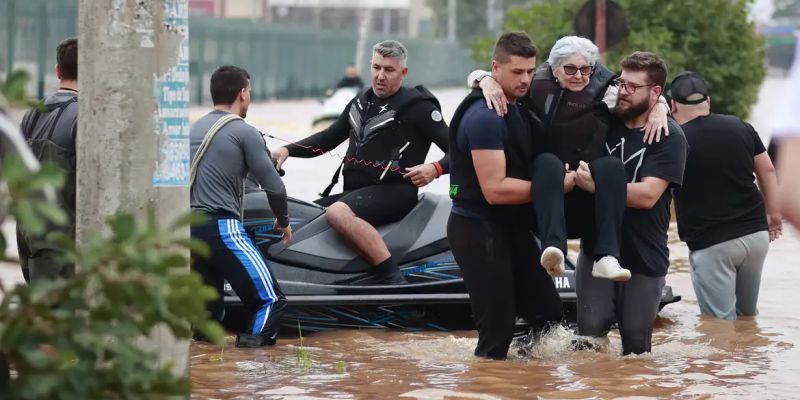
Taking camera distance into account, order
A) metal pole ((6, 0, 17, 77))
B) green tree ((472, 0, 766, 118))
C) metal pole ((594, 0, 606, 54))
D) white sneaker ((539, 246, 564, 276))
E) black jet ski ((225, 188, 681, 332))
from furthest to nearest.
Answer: metal pole ((6, 0, 17, 77)) < green tree ((472, 0, 766, 118)) < metal pole ((594, 0, 606, 54)) < black jet ski ((225, 188, 681, 332)) < white sneaker ((539, 246, 564, 276))

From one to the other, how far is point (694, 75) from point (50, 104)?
3.85 m

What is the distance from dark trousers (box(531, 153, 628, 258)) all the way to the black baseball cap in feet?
6.40

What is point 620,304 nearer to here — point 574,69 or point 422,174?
point 574,69

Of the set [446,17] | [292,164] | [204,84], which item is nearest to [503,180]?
[292,164]

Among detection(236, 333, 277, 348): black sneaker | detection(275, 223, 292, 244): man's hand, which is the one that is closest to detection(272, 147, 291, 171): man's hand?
detection(275, 223, 292, 244): man's hand

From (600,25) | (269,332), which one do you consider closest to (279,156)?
(269,332)

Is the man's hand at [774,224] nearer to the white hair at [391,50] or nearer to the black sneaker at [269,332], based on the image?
the white hair at [391,50]

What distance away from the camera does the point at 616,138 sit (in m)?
7.37

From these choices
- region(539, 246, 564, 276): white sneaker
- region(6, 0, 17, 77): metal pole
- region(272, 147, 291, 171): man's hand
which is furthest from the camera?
region(6, 0, 17, 77): metal pole

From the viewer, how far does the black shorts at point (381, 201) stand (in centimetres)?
871

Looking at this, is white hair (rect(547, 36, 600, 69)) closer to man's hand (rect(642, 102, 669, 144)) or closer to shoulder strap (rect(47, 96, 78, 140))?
man's hand (rect(642, 102, 669, 144))

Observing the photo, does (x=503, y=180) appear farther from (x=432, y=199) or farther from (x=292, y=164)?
(x=292, y=164)

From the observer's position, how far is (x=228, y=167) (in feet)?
25.8

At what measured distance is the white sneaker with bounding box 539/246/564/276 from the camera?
6742 mm
